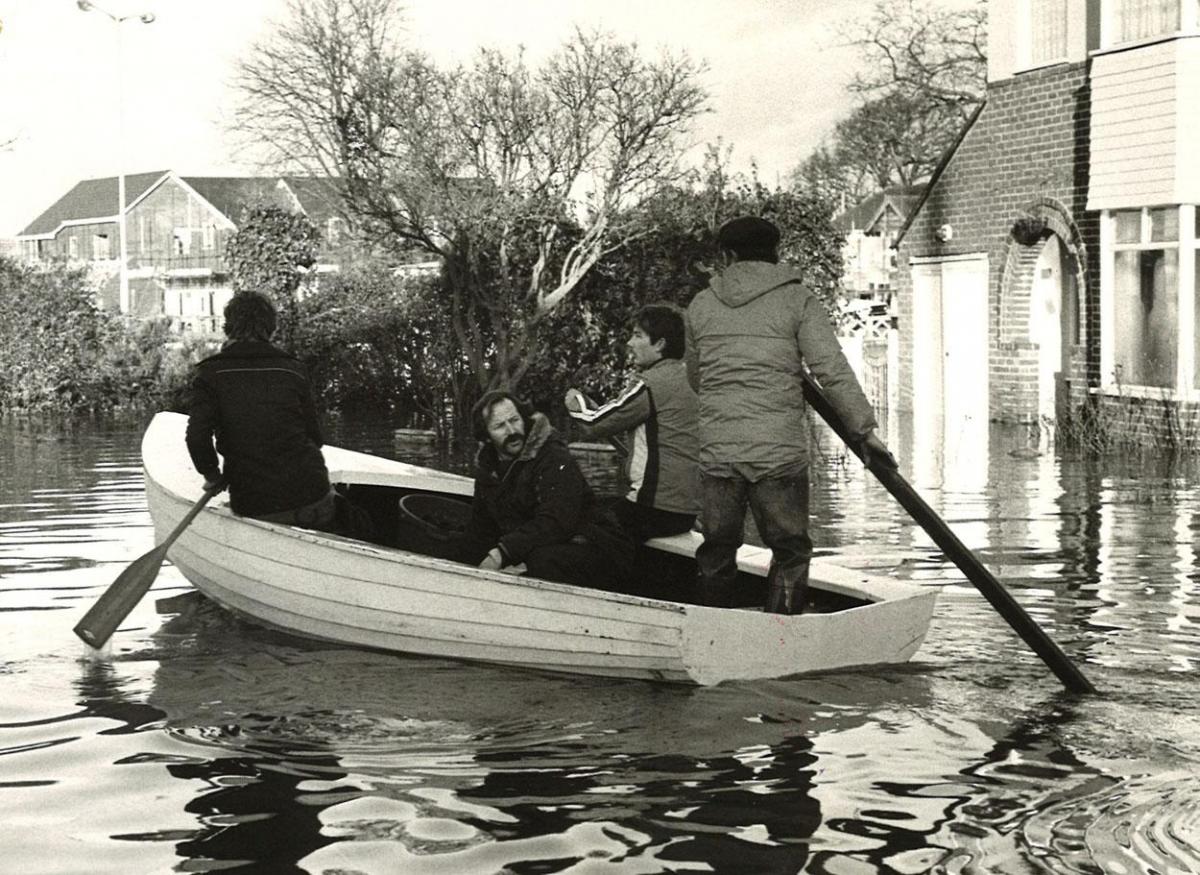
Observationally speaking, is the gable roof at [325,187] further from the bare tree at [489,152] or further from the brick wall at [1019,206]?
the brick wall at [1019,206]

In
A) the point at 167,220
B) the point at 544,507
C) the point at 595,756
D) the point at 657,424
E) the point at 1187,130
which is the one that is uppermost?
the point at 167,220

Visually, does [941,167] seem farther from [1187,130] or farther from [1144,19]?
[1187,130]

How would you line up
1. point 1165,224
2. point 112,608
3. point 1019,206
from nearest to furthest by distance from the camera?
point 112,608
point 1165,224
point 1019,206

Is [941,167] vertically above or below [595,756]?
above

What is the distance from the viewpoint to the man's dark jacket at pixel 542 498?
360 inches

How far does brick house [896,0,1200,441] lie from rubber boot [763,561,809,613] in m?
11.7

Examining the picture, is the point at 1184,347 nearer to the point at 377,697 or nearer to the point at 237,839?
the point at 377,697

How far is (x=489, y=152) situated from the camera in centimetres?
2550

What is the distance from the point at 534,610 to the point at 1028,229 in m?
15.0

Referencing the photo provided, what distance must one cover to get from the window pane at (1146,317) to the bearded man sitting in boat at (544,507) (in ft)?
40.0

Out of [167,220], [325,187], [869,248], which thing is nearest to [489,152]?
[325,187]

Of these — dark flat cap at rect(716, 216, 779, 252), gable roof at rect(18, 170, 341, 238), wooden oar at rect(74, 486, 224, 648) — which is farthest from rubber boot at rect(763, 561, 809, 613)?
gable roof at rect(18, 170, 341, 238)

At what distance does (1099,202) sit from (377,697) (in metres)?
14.4

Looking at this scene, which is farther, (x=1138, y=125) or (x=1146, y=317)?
(x=1146, y=317)
